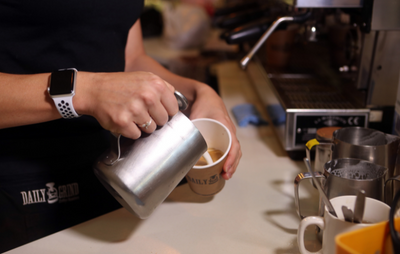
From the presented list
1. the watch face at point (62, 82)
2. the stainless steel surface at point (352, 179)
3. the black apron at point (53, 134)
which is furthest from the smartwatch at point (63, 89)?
the stainless steel surface at point (352, 179)

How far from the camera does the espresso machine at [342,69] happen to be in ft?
2.55

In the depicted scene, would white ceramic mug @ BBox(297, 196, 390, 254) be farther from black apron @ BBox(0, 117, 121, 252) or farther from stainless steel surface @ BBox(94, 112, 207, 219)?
black apron @ BBox(0, 117, 121, 252)

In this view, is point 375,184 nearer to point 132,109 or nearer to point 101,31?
point 132,109

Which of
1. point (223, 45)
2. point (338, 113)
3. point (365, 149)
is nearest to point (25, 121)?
point (365, 149)

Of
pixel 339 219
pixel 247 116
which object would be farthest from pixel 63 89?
pixel 247 116

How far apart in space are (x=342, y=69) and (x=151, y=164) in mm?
682

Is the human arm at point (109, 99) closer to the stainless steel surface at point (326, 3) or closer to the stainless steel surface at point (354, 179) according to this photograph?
the stainless steel surface at point (354, 179)

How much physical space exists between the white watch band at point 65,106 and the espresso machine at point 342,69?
439 millimetres

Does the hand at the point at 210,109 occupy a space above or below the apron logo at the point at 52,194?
above

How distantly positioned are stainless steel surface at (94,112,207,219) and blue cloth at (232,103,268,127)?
58 centimetres

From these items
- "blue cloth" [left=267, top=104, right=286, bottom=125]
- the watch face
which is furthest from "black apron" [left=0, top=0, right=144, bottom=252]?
"blue cloth" [left=267, top=104, right=286, bottom=125]

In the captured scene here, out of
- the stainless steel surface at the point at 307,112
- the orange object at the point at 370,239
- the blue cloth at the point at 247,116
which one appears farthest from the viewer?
the blue cloth at the point at 247,116

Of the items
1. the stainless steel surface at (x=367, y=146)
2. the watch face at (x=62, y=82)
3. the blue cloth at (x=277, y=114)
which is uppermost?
the watch face at (x=62, y=82)

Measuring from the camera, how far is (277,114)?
3.20 feet
